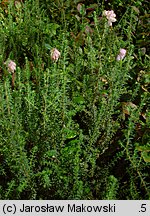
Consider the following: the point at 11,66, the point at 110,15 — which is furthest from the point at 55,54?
the point at 110,15

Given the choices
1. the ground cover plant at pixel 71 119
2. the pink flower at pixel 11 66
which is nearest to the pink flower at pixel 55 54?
the ground cover plant at pixel 71 119

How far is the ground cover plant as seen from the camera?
87.7 inches

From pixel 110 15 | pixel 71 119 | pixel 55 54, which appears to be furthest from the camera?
pixel 110 15

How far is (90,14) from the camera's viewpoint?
11.1ft

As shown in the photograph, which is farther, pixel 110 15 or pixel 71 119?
pixel 110 15

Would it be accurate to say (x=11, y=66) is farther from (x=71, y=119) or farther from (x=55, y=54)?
(x=71, y=119)

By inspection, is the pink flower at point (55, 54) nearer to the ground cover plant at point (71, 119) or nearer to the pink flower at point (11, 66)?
the ground cover plant at point (71, 119)

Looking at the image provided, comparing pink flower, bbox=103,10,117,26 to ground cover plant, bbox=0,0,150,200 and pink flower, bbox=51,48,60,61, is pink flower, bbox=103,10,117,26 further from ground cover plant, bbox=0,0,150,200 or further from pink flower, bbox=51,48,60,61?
pink flower, bbox=51,48,60,61

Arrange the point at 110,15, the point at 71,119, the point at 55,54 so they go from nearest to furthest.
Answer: the point at 71,119 < the point at 55,54 < the point at 110,15

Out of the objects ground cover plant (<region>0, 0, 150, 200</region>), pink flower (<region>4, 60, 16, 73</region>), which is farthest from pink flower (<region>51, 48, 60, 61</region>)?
pink flower (<region>4, 60, 16, 73</region>)

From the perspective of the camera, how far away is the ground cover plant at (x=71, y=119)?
223 cm

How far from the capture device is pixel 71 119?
252 centimetres

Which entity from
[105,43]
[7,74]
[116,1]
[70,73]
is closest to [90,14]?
[116,1]

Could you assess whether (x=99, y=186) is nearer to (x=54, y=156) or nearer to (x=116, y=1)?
(x=54, y=156)
